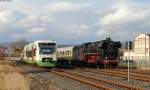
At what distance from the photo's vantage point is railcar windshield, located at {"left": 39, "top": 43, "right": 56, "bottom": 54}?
139 feet

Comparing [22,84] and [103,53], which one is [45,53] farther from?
[22,84]

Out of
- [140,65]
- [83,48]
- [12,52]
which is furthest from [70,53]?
[12,52]

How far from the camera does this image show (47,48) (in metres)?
42.6

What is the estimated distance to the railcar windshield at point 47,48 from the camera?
42.3 m

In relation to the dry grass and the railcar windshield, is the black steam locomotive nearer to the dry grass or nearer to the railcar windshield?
the railcar windshield

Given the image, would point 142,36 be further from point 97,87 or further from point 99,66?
point 97,87

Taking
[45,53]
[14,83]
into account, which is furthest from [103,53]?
[14,83]

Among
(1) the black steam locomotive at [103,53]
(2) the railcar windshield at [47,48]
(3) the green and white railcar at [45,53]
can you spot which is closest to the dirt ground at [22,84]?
(3) the green and white railcar at [45,53]

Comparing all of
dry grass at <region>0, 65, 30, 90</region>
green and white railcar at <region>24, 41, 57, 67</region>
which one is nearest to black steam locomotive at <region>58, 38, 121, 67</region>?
green and white railcar at <region>24, 41, 57, 67</region>

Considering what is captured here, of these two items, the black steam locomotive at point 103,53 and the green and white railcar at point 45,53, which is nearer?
the green and white railcar at point 45,53

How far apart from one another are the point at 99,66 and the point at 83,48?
3.94 m

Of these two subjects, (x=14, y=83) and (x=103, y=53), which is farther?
(x=103, y=53)

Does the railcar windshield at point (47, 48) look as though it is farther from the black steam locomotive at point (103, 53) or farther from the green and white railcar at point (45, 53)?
the black steam locomotive at point (103, 53)

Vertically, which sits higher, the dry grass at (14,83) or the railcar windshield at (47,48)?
the railcar windshield at (47,48)
